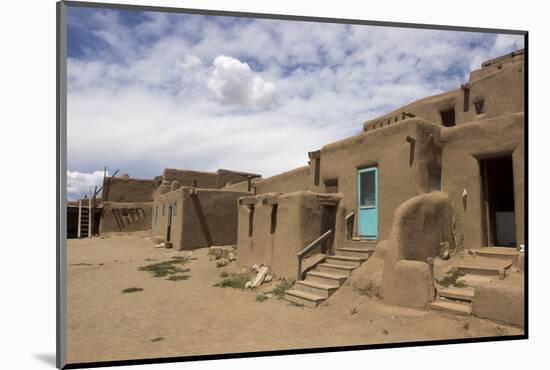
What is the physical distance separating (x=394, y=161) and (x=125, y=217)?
2168cm

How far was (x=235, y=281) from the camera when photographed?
409 inches

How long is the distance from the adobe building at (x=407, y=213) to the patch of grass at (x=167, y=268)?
217cm

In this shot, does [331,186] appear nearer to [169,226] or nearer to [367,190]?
[367,190]

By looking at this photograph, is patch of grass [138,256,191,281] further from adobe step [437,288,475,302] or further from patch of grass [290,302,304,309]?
adobe step [437,288,475,302]

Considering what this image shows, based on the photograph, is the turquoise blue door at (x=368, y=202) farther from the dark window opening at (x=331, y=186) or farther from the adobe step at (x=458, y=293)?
the adobe step at (x=458, y=293)

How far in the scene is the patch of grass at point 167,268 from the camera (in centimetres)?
1149

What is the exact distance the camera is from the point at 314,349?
6094 millimetres

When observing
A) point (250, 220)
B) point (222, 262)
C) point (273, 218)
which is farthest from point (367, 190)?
point (222, 262)

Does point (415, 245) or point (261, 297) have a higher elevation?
point (415, 245)

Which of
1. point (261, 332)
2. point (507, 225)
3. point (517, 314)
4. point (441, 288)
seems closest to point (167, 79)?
point (261, 332)

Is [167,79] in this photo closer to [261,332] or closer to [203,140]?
[203,140]

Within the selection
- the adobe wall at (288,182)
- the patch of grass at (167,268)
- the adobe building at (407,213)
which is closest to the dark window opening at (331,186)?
the adobe building at (407,213)

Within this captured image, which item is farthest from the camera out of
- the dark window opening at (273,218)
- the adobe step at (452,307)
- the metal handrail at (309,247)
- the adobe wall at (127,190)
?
the adobe wall at (127,190)

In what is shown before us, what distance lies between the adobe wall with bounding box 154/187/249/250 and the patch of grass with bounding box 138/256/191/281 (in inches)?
115
